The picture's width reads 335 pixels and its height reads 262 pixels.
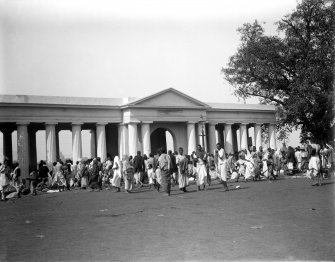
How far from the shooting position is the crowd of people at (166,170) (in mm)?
16578

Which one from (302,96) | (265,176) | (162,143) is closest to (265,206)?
(265,176)

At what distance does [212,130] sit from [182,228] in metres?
32.7

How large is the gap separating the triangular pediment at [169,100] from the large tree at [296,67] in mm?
4455

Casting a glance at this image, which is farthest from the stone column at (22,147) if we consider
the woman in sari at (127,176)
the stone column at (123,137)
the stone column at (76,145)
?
the woman in sari at (127,176)

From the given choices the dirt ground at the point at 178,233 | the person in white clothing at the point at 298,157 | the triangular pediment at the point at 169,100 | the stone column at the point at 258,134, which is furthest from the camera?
the stone column at the point at 258,134

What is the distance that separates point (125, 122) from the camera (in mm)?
35812

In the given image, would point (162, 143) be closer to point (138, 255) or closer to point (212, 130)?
point (212, 130)

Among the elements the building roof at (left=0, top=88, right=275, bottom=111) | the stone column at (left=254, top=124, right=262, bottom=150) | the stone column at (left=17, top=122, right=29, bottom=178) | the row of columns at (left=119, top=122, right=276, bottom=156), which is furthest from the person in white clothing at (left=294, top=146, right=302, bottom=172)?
the stone column at (left=17, top=122, right=29, bottom=178)

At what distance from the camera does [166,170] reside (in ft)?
52.5

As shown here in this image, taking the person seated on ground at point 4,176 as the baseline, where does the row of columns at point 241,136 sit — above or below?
above

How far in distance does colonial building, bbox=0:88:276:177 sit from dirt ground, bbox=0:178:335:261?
21.1 metres

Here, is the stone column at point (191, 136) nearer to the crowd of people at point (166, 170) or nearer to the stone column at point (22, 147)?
the crowd of people at point (166, 170)

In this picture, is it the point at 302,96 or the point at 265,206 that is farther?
the point at 302,96

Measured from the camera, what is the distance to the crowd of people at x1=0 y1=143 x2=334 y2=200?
1658cm
